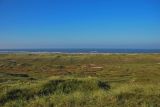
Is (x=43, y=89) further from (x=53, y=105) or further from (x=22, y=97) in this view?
(x=53, y=105)

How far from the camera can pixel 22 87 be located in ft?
56.1

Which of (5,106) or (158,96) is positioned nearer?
(5,106)

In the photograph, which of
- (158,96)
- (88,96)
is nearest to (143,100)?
(158,96)

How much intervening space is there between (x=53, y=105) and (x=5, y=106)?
6.66 ft

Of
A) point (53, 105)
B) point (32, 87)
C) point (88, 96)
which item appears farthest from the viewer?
point (32, 87)

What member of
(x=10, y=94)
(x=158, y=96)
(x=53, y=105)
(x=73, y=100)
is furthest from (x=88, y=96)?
(x=10, y=94)

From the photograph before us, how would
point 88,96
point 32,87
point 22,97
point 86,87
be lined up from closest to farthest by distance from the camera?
point 88,96 → point 22,97 → point 32,87 → point 86,87

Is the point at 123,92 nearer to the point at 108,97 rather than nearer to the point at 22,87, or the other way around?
the point at 108,97

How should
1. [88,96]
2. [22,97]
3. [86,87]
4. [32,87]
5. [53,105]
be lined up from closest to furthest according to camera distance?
1. [53,105]
2. [88,96]
3. [22,97]
4. [32,87]
5. [86,87]

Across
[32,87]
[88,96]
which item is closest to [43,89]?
[32,87]

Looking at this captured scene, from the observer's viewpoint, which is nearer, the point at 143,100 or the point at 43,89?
the point at 143,100

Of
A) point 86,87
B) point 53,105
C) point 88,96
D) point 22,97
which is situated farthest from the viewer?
point 86,87

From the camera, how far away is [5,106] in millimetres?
13148

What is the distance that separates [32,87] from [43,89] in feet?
2.00
